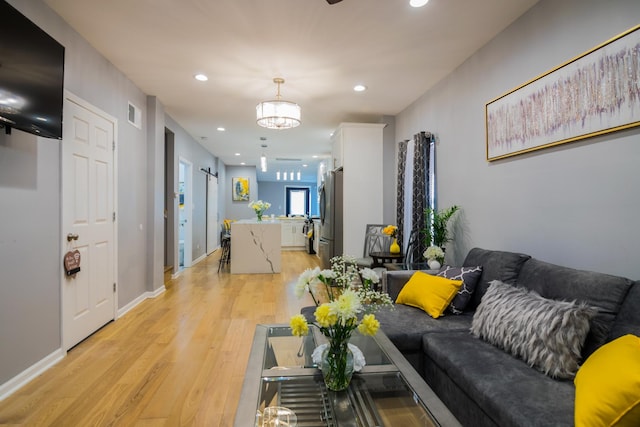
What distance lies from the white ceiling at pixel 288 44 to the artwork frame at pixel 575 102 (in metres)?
0.66

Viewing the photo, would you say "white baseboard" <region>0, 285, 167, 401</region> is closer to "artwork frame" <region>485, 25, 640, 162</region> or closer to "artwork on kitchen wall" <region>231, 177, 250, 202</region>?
"artwork frame" <region>485, 25, 640, 162</region>

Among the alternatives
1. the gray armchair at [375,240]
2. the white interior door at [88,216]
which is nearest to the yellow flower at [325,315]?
the white interior door at [88,216]

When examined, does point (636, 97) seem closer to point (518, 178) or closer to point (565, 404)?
point (518, 178)

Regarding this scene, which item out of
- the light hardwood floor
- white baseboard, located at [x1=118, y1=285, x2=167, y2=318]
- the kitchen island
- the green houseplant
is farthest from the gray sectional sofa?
the kitchen island

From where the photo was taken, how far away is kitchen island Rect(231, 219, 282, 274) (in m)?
5.82

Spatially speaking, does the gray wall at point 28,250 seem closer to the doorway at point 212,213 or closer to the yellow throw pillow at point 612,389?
the yellow throw pillow at point 612,389

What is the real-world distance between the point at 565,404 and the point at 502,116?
2.14 metres

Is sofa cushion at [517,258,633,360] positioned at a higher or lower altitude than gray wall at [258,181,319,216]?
lower

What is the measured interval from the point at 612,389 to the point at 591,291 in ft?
2.34

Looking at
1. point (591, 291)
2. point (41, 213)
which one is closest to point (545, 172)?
point (591, 291)

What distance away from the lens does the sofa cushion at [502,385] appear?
119cm

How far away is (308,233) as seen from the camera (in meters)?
8.56

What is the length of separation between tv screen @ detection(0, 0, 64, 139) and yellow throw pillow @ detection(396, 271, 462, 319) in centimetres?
287

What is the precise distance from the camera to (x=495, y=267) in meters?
2.26
